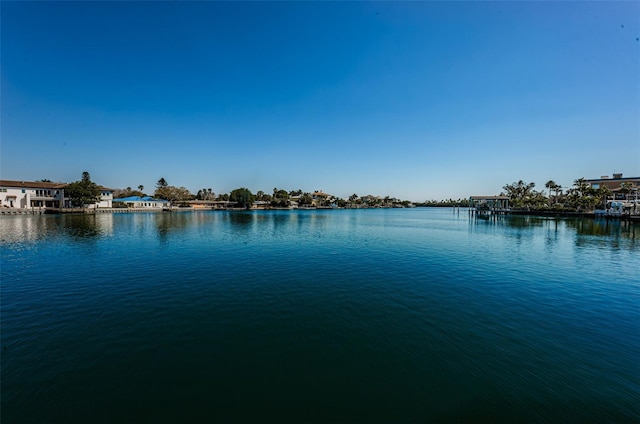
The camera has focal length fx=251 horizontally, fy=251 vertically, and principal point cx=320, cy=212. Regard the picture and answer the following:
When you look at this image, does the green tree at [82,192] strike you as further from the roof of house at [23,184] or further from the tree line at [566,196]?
the tree line at [566,196]

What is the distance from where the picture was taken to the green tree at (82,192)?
221ft

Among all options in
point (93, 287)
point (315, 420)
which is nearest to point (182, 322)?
point (315, 420)

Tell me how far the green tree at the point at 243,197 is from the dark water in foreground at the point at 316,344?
11673 centimetres

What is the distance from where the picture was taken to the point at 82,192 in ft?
222

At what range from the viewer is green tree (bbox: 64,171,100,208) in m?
67.3

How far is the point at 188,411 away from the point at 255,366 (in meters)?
1.79

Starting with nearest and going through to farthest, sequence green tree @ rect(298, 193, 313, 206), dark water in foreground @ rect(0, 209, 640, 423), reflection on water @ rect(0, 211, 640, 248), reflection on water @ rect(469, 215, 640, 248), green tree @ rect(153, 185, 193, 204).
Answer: dark water in foreground @ rect(0, 209, 640, 423), reflection on water @ rect(0, 211, 640, 248), reflection on water @ rect(469, 215, 640, 248), green tree @ rect(153, 185, 193, 204), green tree @ rect(298, 193, 313, 206)

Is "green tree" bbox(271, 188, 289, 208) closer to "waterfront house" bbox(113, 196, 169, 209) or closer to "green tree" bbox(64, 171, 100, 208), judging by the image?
"waterfront house" bbox(113, 196, 169, 209)

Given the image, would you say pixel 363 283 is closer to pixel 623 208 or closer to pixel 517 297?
pixel 517 297

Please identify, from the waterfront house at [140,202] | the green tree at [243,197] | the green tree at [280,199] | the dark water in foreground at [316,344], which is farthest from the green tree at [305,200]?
the dark water in foreground at [316,344]

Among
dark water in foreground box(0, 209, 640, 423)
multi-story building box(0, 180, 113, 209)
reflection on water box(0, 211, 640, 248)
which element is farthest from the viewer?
multi-story building box(0, 180, 113, 209)

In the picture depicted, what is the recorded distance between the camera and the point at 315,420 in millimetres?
4977

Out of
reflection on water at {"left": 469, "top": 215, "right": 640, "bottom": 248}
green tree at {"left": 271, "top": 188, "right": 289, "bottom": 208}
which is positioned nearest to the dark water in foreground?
reflection on water at {"left": 469, "top": 215, "right": 640, "bottom": 248}

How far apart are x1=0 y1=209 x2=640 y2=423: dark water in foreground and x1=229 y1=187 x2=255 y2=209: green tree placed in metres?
117
